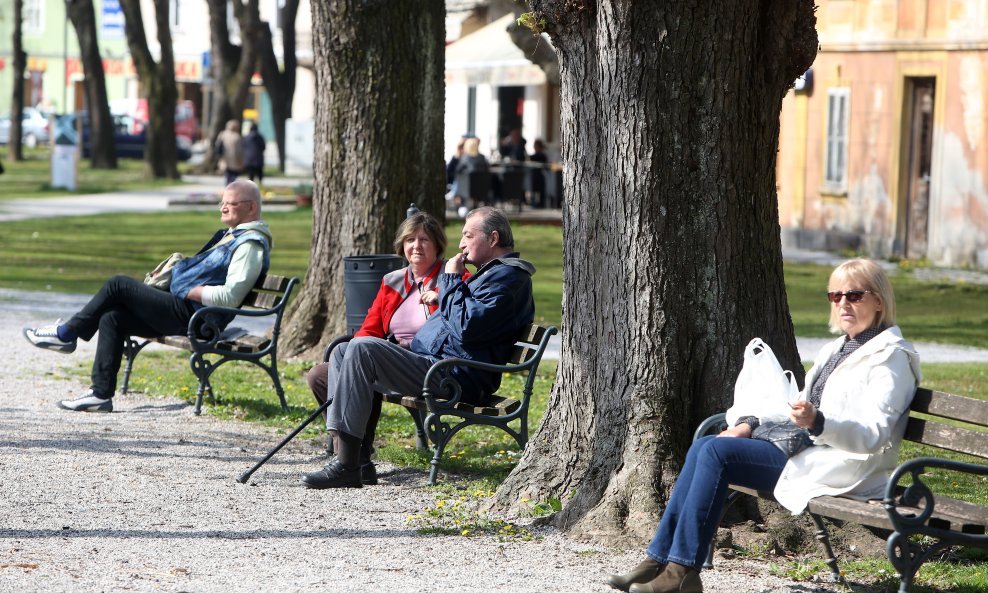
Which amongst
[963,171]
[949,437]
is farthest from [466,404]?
[963,171]

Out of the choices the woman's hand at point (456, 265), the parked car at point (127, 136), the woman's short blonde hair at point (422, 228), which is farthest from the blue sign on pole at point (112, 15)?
the woman's hand at point (456, 265)

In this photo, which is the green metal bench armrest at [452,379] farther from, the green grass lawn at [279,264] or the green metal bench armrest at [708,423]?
the green grass lawn at [279,264]

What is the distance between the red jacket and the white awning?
22.3 meters

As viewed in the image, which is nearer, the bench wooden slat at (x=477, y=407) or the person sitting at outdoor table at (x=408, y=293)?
the bench wooden slat at (x=477, y=407)

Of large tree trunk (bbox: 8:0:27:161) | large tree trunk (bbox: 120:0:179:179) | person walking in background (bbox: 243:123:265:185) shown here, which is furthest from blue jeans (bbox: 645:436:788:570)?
large tree trunk (bbox: 8:0:27:161)

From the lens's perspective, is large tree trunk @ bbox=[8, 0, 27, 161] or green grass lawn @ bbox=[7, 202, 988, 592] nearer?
green grass lawn @ bbox=[7, 202, 988, 592]

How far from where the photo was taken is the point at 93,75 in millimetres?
39406

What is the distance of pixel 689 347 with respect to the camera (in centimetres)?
591

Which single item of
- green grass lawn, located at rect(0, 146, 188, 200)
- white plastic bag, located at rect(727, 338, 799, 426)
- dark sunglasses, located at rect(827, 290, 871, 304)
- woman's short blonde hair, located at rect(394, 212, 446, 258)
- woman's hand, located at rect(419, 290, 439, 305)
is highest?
woman's short blonde hair, located at rect(394, 212, 446, 258)

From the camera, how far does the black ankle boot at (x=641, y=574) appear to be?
512 centimetres

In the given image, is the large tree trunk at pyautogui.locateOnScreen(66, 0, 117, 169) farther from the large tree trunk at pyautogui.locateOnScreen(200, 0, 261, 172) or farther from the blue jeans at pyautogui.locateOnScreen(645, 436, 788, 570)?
the blue jeans at pyautogui.locateOnScreen(645, 436, 788, 570)

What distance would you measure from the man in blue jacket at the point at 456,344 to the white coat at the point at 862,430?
2.08 meters

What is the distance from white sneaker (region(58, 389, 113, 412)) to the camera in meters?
8.80

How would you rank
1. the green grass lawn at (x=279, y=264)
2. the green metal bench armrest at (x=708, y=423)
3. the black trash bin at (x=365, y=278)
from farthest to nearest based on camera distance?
the green grass lawn at (x=279, y=264) → the black trash bin at (x=365, y=278) → the green metal bench armrest at (x=708, y=423)
